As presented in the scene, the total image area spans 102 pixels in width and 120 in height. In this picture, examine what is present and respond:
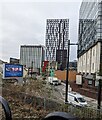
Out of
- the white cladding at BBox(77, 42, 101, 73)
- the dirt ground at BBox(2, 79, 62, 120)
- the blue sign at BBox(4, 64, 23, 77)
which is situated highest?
the white cladding at BBox(77, 42, 101, 73)

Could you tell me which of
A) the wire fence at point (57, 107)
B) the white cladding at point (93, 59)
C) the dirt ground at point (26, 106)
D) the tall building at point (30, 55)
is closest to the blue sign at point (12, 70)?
the dirt ground at point (26, 106)

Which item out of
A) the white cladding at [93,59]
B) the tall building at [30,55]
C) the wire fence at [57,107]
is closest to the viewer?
the wire fence at [57,107]

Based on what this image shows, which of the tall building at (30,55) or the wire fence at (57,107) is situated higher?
the tall building at (30,55)

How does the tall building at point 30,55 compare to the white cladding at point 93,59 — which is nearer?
the white cladding at point 93,59

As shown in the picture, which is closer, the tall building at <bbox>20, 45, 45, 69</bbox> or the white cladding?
the white cladding

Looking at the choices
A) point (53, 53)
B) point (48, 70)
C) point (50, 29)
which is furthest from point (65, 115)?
point (53, 53)

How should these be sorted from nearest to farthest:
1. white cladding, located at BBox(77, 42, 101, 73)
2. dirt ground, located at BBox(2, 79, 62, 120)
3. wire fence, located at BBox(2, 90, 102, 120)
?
wire fence, located at BBox(2, 90, 102, 120)
dirt ground, located at BBox(2, 79, 62, 120)
white cladding, located at BBox(77, 42, 101, 73)

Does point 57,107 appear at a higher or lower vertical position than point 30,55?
lower

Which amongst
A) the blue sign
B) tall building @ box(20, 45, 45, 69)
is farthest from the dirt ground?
tall building @ box(20, 45, 45, 69)

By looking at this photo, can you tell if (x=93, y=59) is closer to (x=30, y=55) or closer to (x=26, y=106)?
(x=30, y=55)

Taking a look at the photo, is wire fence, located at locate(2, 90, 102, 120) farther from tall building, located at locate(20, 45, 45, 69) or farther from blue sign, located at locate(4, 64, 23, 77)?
tall building, located at locate(20, 45, 45, 69)

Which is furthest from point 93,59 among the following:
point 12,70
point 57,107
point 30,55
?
point 57,107

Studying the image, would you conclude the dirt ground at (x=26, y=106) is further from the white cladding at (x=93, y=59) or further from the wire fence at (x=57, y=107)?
the white cladding at (x=93, y=59)

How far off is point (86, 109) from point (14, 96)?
3.18m
